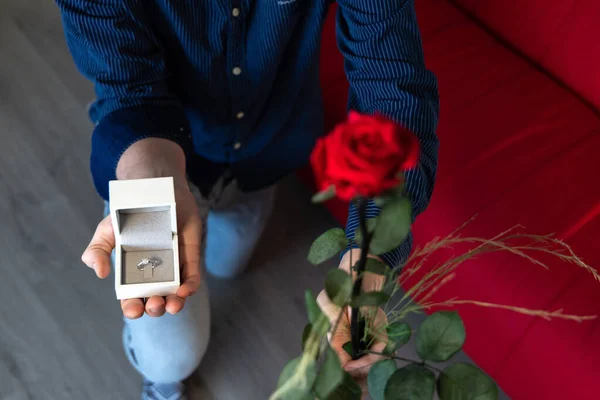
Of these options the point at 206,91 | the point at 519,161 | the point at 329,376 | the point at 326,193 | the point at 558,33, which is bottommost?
the point at 519,161

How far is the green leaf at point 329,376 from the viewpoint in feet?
1.53

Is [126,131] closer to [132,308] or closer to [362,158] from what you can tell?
[132,308]

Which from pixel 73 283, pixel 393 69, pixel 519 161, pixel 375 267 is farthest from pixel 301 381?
pixel 73 283

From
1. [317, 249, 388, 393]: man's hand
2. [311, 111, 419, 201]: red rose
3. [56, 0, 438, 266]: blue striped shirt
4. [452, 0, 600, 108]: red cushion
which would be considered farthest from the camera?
[452, 0, 600, 108]: red cushion

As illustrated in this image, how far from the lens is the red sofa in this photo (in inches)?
45.5

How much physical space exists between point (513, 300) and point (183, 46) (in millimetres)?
733

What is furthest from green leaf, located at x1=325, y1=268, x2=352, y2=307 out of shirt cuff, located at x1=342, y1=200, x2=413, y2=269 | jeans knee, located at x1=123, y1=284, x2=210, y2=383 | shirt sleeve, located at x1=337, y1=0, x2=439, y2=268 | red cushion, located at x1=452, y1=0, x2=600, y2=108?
red cushion, located at x1=452, y1=0, x2=600, y2=108

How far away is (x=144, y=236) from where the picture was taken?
0.87m

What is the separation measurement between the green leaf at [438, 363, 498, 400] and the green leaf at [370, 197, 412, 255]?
13cm

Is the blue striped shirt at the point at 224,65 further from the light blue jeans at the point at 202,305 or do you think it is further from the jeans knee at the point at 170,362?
the jeans knee at the point at 170,362

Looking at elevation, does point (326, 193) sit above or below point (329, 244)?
above

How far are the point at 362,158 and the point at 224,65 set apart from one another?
720 mm

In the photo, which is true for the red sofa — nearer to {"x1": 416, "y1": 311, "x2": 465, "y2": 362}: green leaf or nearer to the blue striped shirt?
the blue striped shirt

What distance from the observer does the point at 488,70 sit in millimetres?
1450
